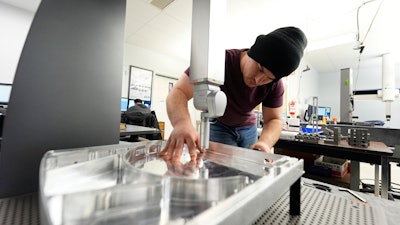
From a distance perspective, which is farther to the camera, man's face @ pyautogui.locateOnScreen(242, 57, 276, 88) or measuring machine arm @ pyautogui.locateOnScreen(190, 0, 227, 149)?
man's face @ pyautogui.locateOnScreen(242, 57, 276, 88)

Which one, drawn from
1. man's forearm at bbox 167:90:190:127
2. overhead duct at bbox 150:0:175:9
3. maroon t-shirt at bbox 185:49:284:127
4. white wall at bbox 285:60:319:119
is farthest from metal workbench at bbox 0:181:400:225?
white wall at bbox 285:60:319:119

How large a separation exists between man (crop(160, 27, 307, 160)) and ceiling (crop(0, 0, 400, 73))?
1.45 metres

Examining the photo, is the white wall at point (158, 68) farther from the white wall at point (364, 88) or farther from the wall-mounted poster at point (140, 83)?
the white wall at point (364, 88)

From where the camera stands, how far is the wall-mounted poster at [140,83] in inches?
163

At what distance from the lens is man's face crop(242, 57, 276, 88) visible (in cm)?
77

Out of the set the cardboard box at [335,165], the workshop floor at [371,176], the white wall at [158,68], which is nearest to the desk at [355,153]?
the cardboard box at [335,165]

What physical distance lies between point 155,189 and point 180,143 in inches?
9.9

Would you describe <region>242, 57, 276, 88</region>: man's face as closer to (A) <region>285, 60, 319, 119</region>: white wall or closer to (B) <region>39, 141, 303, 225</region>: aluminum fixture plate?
(B) <region>39, 141, 303, 225</region>: aluminum fixture plate

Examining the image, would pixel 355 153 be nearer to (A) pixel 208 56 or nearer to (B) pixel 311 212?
(B) pixel 311 212

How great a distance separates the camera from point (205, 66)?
1.34 feet

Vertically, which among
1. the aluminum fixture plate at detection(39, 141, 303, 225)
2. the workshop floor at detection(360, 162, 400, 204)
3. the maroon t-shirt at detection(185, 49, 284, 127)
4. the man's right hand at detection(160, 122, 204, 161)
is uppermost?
the maroon t-shirt at detection(185, 49, 284, 127)

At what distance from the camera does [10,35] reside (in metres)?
2.91

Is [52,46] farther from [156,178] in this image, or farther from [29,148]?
[156,178]

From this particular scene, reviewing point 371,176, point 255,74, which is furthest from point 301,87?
point 255,74
